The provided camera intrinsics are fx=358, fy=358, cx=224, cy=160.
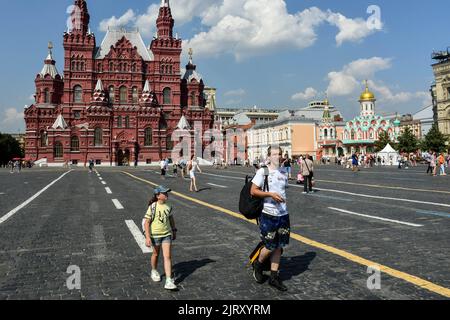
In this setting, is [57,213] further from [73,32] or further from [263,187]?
[73,32]

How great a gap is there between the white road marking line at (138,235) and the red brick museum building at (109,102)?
194ft

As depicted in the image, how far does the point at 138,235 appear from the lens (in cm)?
811

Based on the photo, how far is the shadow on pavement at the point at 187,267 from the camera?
529 cm

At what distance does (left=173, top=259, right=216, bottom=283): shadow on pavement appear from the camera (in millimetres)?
5293

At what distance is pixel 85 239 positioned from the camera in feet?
25.4

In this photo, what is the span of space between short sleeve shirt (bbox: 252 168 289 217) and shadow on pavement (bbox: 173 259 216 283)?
62.9 inches

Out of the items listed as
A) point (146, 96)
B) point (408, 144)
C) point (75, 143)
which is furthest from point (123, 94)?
point (408, 144)

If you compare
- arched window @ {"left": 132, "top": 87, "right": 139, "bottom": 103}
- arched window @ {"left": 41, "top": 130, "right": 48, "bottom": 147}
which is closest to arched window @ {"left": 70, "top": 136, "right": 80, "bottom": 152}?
arched window @ {"left": 41, "top": 130, "right": 48, "bottom": 147}

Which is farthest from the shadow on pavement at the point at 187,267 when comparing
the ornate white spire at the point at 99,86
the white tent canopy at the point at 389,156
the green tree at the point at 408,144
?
the green tree at the point at 408,144

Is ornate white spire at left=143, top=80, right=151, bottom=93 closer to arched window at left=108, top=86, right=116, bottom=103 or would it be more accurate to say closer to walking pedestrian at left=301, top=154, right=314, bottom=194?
arched window at left=108, top=86, right=116, bottom=103

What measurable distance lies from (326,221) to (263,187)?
203 inches
